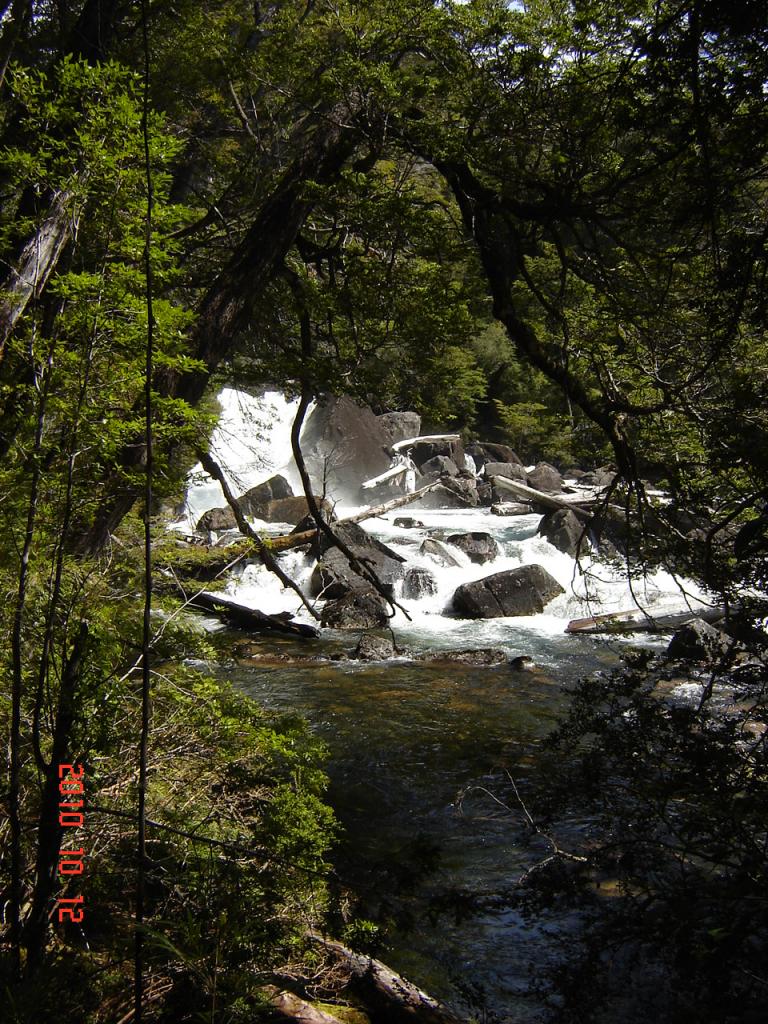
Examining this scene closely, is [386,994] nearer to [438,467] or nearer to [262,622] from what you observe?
[262,622]

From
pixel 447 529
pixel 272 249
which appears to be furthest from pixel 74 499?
pixel 447 529

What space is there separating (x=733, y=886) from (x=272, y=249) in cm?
412

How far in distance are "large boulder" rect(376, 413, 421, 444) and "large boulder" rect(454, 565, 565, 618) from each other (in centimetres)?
1093

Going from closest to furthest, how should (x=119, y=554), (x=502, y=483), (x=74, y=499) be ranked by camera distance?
1. (x=74, y=499)
2. (x=119, y=554)
3. (x=502, y=483)

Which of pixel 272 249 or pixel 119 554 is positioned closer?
pixel 119 554

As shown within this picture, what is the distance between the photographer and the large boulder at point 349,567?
40.1ft

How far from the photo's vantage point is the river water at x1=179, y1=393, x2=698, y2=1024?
158 inches

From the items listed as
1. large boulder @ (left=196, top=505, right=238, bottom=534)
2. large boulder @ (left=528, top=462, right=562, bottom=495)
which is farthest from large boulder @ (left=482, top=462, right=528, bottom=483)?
large boulder @ (left=196, top=505, right=238, bottom=534)

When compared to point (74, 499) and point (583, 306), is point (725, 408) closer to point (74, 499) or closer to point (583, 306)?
point (583, 306)

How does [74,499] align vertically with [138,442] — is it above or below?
below

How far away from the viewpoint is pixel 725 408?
3191 mm

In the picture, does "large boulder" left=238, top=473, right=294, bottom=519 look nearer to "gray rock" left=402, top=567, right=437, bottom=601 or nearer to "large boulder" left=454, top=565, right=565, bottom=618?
"gray rock" left=402, top=567, right=437, bottom=601

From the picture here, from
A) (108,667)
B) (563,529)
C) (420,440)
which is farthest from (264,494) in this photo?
(108,667)
